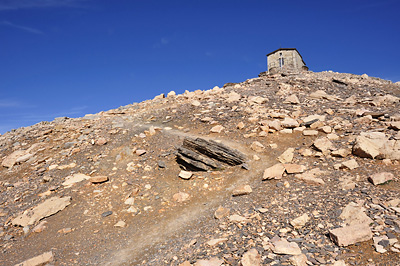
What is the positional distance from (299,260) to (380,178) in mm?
4922

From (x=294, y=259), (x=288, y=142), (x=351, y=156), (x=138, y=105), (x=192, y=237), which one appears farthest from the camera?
(x=138, y=105)

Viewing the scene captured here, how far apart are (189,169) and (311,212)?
6.17 metres

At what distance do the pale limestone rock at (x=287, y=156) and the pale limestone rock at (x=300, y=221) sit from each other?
14.6 feet

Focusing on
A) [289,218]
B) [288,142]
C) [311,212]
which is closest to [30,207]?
[289,218]

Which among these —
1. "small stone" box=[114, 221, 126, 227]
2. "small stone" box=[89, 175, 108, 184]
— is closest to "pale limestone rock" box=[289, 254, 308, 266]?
"small stone" box=[114, 221, 126, 227]

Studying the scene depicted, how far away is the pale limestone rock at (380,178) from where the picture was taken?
7441 mm

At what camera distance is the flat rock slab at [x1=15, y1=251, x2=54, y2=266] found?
6.93 metres

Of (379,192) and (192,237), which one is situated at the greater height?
(379,192)

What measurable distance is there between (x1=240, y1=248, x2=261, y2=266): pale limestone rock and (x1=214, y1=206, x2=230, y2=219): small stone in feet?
7.73

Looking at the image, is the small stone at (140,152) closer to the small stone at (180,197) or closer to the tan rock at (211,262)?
the small stone at (180,197)

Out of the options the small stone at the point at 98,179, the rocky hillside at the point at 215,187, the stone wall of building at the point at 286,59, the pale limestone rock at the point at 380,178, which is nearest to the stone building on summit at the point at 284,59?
the stone wall of building at the point at 286,59

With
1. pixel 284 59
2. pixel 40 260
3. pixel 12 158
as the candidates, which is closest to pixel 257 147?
pixel 40 260

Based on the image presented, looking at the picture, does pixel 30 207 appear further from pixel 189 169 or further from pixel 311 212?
pixel 311 212

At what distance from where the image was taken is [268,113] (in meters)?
15.2
